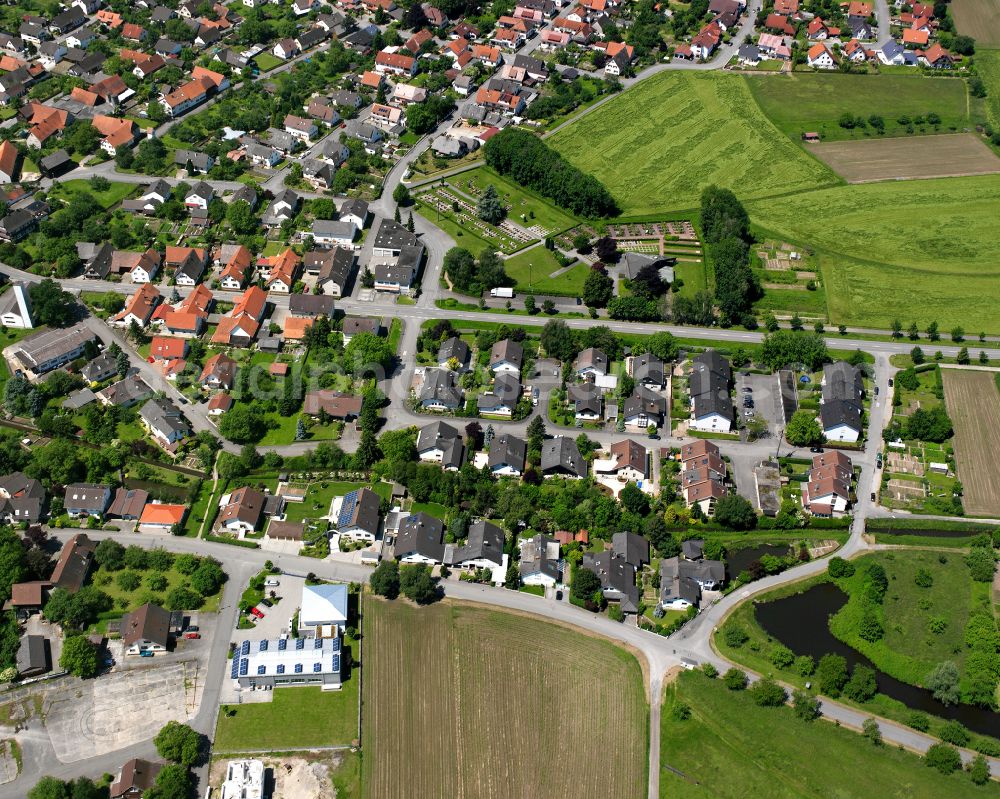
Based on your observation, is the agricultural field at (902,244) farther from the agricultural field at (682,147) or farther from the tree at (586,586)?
the tree at (586,586)

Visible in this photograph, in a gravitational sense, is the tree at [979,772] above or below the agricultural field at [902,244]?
below

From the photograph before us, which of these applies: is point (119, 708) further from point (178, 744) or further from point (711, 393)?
point (711, 393)

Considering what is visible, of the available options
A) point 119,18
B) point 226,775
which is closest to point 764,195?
point 226,775

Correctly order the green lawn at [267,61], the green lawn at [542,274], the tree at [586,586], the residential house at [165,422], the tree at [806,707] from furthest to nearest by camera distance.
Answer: the green lawn at [267,61] → the green lawn at [542,274] → the residential house at [165,422] → the tree at [586,586] → the tree at [806,707]

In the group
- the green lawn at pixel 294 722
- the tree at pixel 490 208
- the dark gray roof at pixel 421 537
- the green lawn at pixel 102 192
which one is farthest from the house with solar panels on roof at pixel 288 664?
the green lawn at pixel 102 192

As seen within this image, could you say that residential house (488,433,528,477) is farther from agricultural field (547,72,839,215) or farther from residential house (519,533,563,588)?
agricultural field (547,72,839,215)

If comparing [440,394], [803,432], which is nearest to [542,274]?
[440,394]

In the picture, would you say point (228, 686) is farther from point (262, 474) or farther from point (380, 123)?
point (380, 123)
